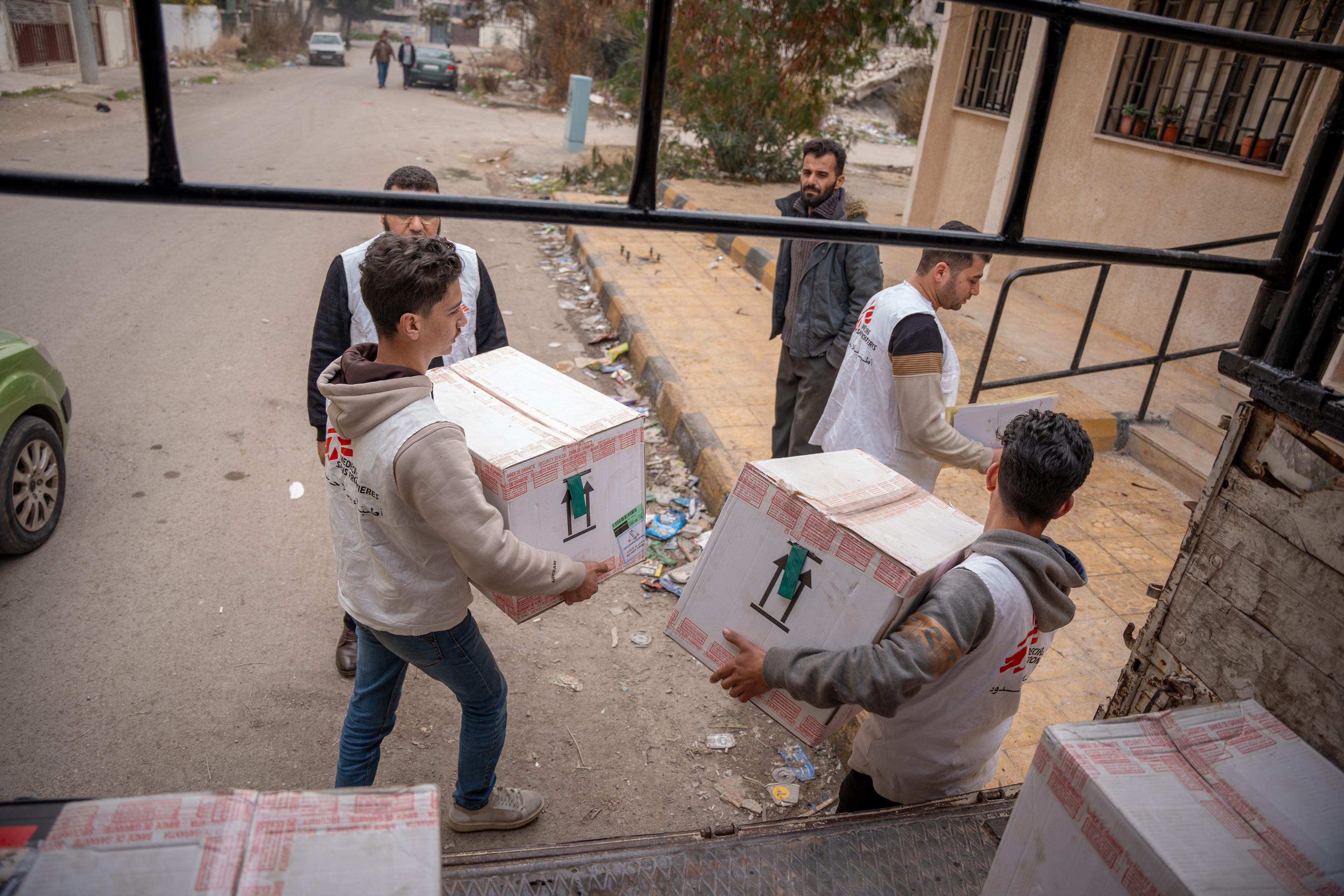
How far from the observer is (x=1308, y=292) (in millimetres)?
1565

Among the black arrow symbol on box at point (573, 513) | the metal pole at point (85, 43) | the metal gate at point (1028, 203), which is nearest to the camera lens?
the metal gate at point (1028, 203)

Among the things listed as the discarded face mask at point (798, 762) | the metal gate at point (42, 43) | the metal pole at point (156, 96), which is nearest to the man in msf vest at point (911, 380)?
the discarded face mask at point (798, 762)

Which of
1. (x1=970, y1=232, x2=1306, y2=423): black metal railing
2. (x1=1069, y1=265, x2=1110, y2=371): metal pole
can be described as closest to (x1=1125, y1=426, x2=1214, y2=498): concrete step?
(x1=970, y1=232, x2=1306, y2=423): black metal railing

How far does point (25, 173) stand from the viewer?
1.10 metres

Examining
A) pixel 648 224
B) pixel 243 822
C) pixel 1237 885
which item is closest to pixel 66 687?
pixel 243 822

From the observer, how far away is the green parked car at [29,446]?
356 cm

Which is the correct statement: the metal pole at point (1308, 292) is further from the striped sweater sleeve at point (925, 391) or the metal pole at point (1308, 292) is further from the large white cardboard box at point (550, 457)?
the large white cardboard box at point (550, 457)

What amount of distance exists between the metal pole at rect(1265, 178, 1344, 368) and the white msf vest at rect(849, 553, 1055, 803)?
0.68 metres

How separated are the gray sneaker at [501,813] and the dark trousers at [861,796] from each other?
108 cm

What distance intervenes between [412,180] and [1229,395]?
5436mm

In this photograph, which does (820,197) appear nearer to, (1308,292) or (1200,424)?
(1308,292)

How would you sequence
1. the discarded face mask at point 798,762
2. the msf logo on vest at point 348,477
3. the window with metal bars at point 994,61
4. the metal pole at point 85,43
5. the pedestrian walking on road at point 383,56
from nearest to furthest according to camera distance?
1. the msf logo on vest at point 348,477
2. the discarded face mask at point 798,762
3. the window with metal bars at point 994,61
4. the metal pole at point 85,43
5. the pedestrian walking on road at point 383,56

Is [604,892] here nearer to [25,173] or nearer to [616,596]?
[25,173]

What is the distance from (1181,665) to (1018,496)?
0.58 metres
